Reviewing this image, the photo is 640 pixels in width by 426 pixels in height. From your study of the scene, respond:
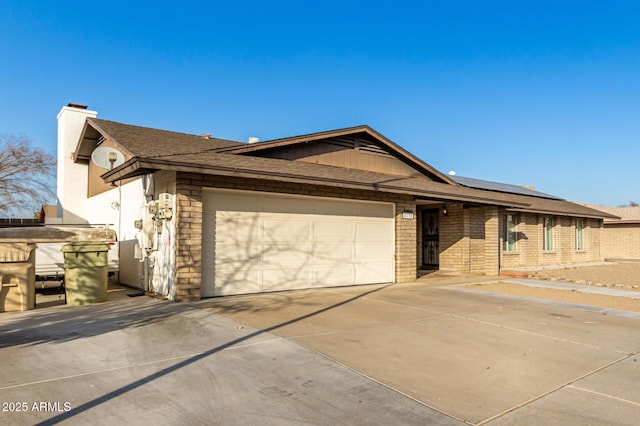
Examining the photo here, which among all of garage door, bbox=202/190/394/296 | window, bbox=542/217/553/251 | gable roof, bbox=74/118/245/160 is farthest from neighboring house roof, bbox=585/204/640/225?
gable roof, bbox=74/118/245/160

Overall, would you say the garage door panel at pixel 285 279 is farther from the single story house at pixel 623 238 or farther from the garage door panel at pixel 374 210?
the single story house at pixel 623 238

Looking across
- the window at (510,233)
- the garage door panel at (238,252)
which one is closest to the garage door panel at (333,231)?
the garage door panel at (238,252)

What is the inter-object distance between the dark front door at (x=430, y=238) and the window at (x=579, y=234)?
1077 cm

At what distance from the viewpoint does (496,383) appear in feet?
14.8

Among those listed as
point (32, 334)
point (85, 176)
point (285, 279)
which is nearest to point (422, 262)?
point (285, 279)

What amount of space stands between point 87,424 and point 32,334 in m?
3.62

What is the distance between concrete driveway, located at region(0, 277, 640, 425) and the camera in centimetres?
367

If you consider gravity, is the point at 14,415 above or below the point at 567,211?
below

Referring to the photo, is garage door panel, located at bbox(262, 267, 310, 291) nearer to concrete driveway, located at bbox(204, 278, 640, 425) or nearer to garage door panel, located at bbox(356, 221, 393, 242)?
concrete driveway, located at bbox(204, 278, 640, 425)

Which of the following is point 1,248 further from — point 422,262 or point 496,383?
point 422,262

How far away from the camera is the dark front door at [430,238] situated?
18.6 m

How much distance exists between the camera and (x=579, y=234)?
24141 millimetres

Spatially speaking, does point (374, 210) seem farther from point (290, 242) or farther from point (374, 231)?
point (290, 242)

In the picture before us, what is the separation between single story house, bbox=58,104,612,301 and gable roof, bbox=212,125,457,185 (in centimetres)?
4
